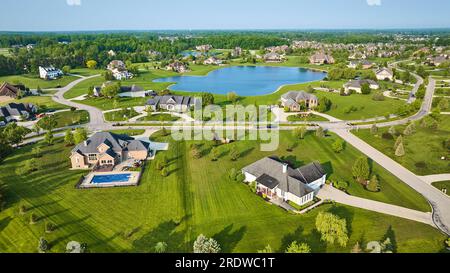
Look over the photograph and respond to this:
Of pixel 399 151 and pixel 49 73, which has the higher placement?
pixel 49 73

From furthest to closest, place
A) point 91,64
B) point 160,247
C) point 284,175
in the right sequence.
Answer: point 91,64 < point 284,175 < point 160,247

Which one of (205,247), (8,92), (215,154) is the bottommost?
(205,247)

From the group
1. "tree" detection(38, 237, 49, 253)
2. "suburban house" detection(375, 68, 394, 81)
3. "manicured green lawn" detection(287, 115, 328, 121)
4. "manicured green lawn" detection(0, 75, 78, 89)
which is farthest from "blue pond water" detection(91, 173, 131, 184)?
"suburban house" detection(375, 68, 394, 81)

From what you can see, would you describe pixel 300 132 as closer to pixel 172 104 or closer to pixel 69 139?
pixel 172 104

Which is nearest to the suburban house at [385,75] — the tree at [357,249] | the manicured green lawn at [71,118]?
the manicured green lawn at [71,118]

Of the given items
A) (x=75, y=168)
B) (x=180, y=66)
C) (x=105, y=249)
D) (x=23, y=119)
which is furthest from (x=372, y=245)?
(x=180, y=66)

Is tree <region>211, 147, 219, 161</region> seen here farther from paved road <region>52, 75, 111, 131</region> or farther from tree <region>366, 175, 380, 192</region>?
paved road <region>52, 75, 111, 131</region>

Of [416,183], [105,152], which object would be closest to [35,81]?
[105,152]
